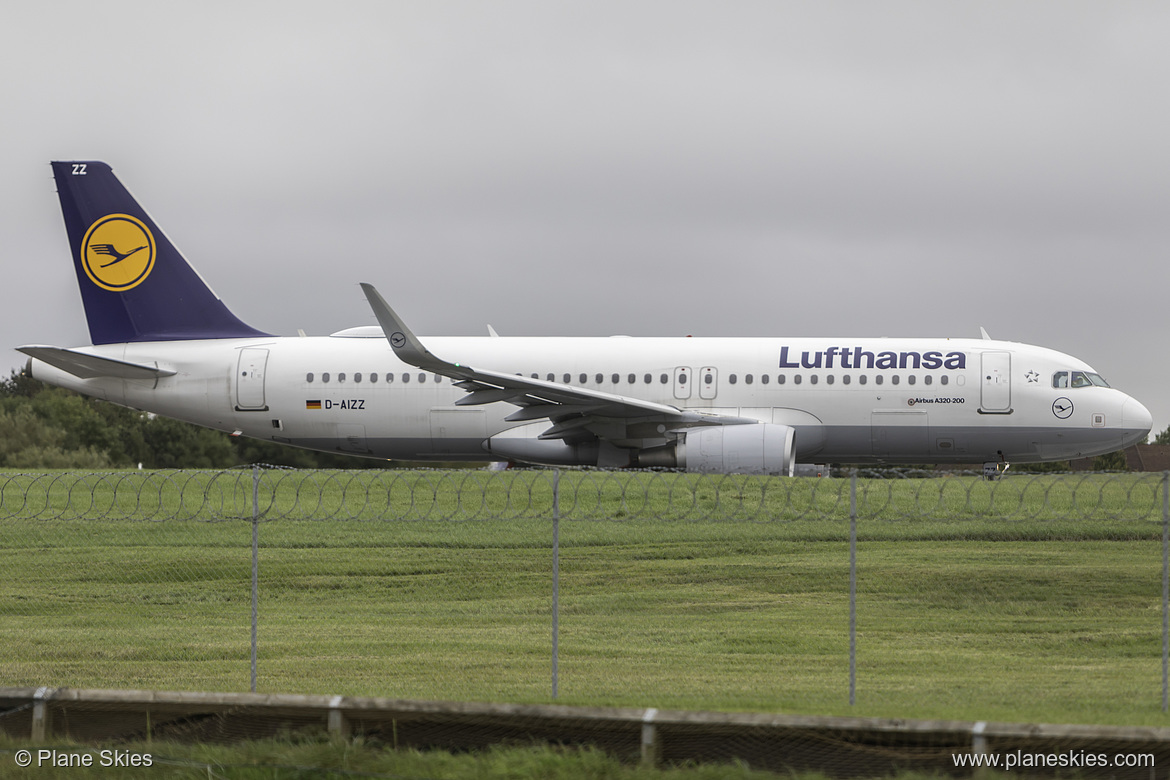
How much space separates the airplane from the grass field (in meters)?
3.22

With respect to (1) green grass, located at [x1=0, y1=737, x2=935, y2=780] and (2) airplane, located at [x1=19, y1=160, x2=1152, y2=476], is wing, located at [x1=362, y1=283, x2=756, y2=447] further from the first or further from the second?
(1) green grass, located at [x1=0, y1=737, x2=935, y2=780]

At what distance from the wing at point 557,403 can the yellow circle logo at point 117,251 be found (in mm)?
8428

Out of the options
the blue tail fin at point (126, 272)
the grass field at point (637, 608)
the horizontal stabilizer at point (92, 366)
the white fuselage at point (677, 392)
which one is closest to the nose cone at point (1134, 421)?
the white fuselage at point (677, 392)

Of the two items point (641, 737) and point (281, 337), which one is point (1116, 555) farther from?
point (281, 337)

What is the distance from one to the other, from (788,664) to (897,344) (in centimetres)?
1559

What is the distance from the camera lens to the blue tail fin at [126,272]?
29109mm

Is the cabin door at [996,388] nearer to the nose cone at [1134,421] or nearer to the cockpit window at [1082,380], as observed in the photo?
the cockpit window at [1082,380]

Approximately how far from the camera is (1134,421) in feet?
84.5

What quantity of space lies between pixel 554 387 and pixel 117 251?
39.4 ft

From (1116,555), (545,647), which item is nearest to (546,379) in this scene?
(1116,555)

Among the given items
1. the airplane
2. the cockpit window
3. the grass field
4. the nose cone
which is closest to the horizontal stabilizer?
the airplane

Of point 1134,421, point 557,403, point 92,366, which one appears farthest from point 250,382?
point 1134,421

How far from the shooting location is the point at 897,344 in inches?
1044

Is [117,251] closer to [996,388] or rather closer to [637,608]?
[637,608]
